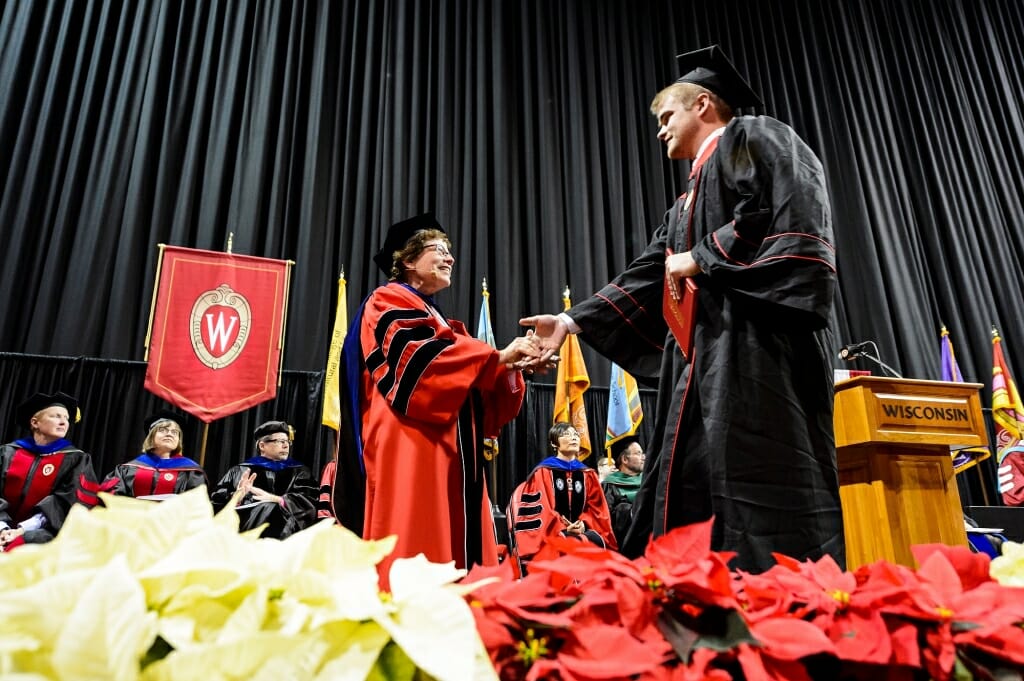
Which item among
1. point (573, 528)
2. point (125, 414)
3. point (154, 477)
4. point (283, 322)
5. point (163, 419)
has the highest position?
point (283, 322)

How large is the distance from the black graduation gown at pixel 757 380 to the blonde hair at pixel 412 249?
48.3 inches

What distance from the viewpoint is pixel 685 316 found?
156 centimetres

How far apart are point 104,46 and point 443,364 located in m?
7.57

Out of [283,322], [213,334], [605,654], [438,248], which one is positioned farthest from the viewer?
[283,322]

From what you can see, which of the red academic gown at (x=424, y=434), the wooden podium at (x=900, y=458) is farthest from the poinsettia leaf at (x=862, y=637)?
the wooden podium at (x=900, y=458)

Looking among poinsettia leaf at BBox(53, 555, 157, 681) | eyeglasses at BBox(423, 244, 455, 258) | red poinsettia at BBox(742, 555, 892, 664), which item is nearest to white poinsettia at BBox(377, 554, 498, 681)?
poinsettia leaf at BBox(53, 555, 157, 681)

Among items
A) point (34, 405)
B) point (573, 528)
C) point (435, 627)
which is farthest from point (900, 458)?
point (34, 405)

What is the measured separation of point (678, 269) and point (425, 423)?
944 mm

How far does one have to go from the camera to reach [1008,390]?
24.1ft

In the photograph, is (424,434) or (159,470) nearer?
(424,434)

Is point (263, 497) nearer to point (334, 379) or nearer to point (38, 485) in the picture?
point (334, 379)

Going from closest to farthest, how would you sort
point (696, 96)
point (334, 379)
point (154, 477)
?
point (696, 96)
point (154, 477)
point (334, 379)

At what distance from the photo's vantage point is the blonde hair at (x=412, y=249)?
2.57m

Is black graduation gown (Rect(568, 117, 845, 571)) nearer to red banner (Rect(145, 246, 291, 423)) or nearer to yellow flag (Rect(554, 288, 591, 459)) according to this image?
red banner (Rect(145, 246, 291, 423))
